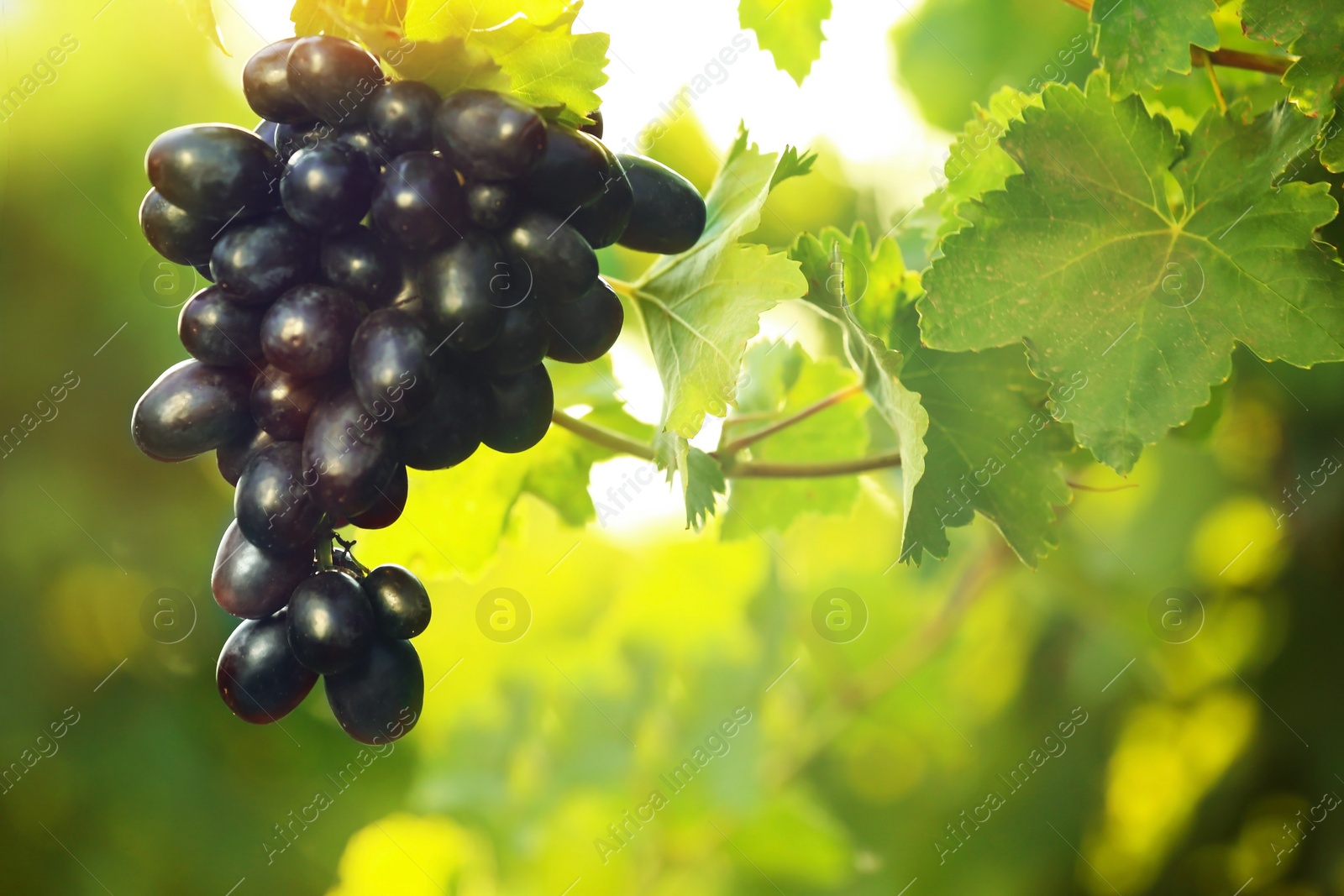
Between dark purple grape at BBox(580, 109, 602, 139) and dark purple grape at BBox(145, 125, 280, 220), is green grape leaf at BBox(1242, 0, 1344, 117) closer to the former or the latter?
dark purple grape at BBox(580, 109, 602, 139)

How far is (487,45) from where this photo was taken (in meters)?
0.47

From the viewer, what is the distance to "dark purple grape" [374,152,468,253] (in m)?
0.43

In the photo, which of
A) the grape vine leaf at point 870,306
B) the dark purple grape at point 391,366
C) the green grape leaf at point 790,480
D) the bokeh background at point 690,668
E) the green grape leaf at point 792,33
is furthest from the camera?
the bokeh background at point 690,668

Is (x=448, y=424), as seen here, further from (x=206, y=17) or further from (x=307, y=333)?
(x=206, y=17)

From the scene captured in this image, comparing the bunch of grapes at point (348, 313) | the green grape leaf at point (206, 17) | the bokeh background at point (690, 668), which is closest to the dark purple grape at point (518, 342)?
the bunch of grapes at point (348, 313)

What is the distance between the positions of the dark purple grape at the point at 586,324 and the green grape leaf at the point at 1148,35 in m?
0.30

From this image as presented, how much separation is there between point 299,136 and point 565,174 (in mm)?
143

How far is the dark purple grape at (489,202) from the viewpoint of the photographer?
448mm

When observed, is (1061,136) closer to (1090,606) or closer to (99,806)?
(1090,606)

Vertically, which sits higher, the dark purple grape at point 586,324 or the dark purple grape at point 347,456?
the dark purple grape at point 347,456

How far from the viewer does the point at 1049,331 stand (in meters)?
0.55

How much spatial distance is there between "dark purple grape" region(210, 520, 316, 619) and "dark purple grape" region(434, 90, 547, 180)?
21 centimetres

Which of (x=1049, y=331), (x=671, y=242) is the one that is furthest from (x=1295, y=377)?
(x=671, y=242)

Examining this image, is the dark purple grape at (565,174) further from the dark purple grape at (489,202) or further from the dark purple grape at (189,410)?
the dark purple grape at (189,410)
